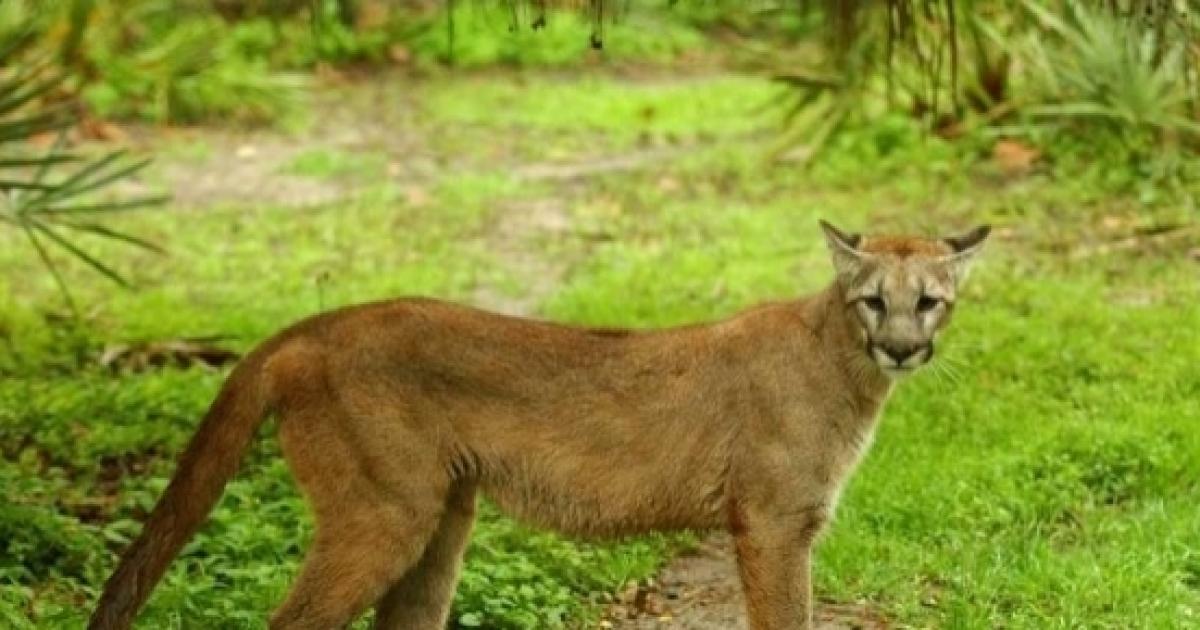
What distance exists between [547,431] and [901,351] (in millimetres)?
956

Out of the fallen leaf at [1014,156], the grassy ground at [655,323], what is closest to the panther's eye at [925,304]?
the grassy ground at [655,323]

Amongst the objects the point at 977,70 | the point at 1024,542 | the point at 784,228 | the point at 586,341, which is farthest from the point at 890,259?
the point at 977,70

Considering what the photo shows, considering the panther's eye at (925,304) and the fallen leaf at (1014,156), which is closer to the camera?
the panther's eye at (925,304)

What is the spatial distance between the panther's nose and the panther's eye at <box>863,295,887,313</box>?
0.36ft

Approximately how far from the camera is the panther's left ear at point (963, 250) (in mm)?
6098

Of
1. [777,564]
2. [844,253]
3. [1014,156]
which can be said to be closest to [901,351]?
[844,253]

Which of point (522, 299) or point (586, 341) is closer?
point (586, 341)

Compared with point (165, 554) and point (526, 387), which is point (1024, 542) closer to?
point (526, 387)

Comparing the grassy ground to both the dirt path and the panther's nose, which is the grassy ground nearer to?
the dirt path

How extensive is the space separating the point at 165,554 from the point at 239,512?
1.92 metres

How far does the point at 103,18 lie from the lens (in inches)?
691

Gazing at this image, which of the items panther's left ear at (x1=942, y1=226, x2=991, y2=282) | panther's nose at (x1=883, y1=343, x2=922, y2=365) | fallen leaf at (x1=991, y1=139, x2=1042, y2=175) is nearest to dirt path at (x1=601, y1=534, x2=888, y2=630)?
panther's nose at (x1=883, y1=343, x2=922, y2=365)

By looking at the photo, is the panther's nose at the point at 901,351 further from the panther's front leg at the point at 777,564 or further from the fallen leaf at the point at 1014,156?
the fallen leaf at the point at 1014,156

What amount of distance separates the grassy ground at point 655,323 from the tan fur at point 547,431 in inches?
33.8
